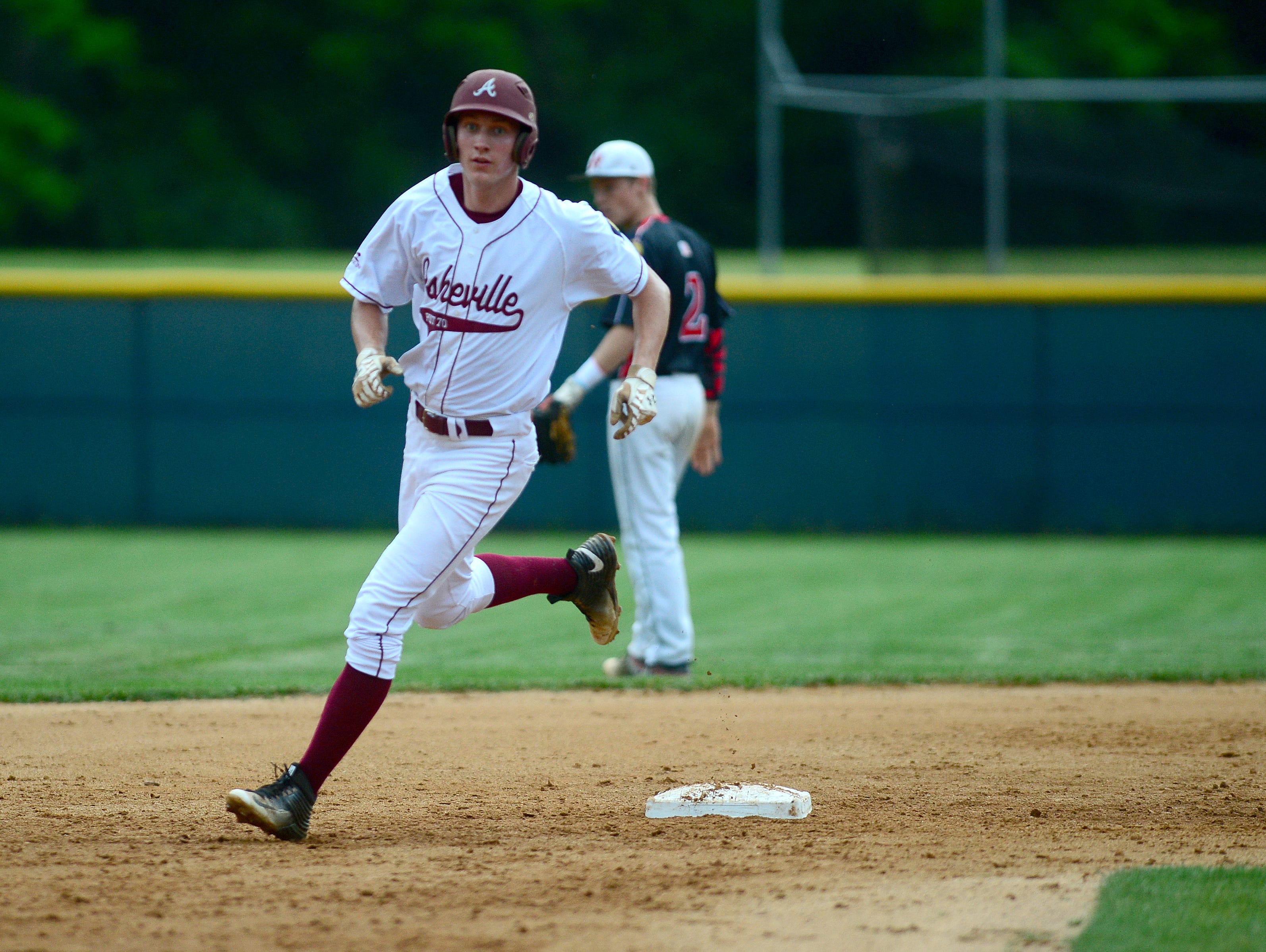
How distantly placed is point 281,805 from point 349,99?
924 inches

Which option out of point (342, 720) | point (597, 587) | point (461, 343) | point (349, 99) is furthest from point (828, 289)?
point (349, 99)

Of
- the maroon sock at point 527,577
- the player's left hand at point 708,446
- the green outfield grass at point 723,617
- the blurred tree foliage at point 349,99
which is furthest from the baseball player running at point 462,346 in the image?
the blurred tree foliage at point 349,99

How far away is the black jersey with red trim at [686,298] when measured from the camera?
592cm

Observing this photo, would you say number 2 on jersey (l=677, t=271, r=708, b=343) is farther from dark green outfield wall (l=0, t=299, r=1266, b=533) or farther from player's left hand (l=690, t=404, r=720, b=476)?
dark green outfield wall (l=0, t=299, r=1266, b=533)

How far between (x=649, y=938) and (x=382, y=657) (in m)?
1.14

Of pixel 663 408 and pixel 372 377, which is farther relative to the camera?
pixel 663 408

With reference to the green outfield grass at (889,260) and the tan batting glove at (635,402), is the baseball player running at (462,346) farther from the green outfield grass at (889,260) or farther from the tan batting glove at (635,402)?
the green outfield grass at (889,260)

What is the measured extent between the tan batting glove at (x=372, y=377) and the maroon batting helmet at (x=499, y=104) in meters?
0.58

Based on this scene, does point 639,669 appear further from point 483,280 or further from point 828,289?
point 828,289

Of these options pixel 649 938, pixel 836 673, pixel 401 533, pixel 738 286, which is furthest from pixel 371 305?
pixel 738 286

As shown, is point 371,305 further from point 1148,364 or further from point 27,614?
point 1148,364

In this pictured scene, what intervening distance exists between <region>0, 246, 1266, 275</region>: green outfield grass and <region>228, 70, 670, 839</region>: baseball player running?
32.3 feet

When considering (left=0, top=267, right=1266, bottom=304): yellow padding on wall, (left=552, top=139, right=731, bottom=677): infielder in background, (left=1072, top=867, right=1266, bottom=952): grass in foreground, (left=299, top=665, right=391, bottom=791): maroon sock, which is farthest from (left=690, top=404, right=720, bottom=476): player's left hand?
(left=0, top=267, right=1266, bottom=304): yellow padding on wall

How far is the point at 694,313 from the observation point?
19.7ft
